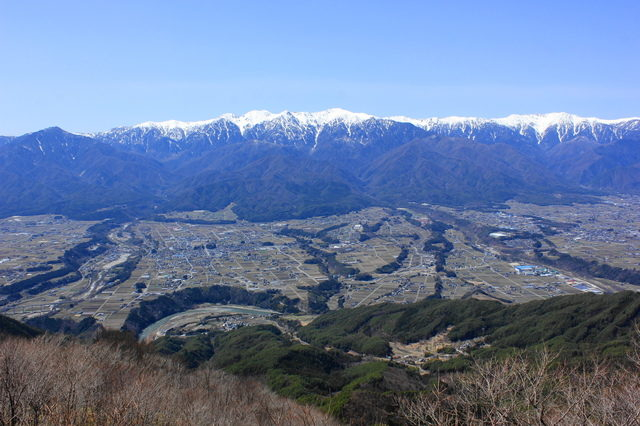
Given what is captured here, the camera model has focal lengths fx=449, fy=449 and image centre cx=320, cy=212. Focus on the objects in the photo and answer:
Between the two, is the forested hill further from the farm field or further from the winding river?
the farm field

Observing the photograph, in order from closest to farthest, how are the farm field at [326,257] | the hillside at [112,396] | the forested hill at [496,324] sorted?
1. the hillside at [112,396]
2. the forested hill at [496,324]
3. the farm field at [326,257]

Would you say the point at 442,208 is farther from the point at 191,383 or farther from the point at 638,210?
the point at 191,383

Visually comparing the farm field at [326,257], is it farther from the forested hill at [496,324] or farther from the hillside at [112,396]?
the hillside at [112,396]

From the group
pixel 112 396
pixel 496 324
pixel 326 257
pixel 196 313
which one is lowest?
pixel 196 313

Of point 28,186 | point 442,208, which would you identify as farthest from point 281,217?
point 28,186

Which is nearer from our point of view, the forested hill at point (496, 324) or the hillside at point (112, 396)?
the hillside at point (112, 396)

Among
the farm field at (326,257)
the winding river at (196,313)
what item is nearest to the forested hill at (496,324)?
the winding river at (196,313)

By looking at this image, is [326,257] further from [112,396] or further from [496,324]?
[112,396]

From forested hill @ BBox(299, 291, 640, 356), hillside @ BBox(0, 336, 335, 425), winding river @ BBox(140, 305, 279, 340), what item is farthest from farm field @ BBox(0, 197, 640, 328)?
hillside @ BBox(0, 336, 335, 425)

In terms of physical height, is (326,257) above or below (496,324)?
below

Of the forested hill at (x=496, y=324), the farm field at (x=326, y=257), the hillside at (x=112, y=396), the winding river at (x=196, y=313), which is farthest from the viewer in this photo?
the farm field at (x=326, y=257)

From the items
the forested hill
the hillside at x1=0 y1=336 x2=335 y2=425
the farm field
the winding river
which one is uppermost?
the hillside at x1=0 y1=336 x2=335 y2=425

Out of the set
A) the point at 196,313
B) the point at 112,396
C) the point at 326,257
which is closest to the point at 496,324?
the point at 196,313
